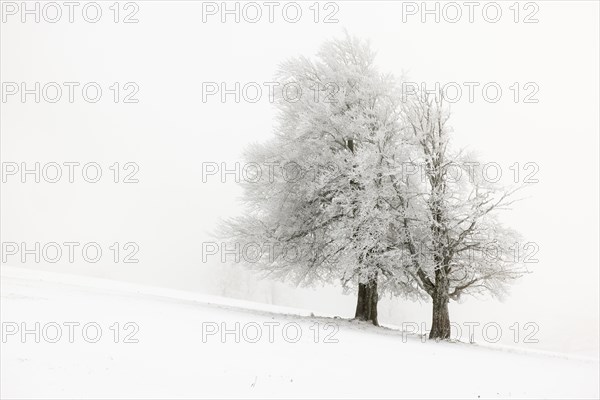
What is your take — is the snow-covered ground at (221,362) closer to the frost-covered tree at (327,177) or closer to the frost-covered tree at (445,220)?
the frost-covered tree at (445,220)

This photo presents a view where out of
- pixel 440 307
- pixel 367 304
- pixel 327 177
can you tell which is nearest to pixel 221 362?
pixel 327 177

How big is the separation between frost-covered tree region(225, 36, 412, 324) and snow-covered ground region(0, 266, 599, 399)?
4.69 m

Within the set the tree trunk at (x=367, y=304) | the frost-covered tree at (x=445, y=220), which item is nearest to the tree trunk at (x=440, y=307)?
the frost-covered tree at (x=445, y=220)

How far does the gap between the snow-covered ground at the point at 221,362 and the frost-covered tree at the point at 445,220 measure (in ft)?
10.7

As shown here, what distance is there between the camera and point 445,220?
18.6m

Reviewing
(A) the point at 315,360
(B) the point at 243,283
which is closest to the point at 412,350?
(A) the point at 315,360

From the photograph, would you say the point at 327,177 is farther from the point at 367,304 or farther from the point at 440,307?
the point at 440,307

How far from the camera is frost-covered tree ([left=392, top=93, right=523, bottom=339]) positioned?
18.2 meters

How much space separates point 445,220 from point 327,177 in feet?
15.9

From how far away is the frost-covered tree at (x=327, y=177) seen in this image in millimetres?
19203

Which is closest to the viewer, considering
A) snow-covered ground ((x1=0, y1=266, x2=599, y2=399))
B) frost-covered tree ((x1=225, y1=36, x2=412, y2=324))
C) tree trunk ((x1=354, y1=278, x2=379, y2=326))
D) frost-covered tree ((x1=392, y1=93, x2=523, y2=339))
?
snow-covered ground ((x1=0, y1=266, x2=599, y2=399))

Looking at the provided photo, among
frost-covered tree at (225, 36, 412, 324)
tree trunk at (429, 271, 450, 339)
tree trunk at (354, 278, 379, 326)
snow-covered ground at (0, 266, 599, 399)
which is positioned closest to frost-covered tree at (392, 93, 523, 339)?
tree trunk at (429, 271, 450, 339)

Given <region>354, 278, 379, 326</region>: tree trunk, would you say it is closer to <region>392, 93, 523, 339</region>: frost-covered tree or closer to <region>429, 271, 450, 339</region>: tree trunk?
<region>392, 93, 523, 339</region>: frost-covered tree

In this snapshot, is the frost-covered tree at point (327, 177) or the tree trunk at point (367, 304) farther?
the tree trunk at point (367, 304)
